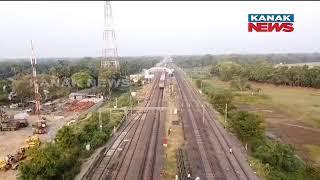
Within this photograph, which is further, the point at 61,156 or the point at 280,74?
the point at 280,74

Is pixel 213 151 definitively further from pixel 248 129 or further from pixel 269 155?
pixel 269 155

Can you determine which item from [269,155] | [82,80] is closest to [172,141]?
[269,155]

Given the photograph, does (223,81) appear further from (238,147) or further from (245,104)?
(238,147)

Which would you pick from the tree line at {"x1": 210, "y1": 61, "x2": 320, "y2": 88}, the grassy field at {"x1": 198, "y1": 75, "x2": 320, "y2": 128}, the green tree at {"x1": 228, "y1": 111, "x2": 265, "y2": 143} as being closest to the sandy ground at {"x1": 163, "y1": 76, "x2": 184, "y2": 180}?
the green tree at {"x1": 228, "y1": 111, "x2": 265, "y2": 143}

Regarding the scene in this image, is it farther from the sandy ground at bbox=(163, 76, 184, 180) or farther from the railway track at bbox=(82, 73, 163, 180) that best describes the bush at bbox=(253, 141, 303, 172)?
the railway track at bbox=(82, 73, 163, 180)

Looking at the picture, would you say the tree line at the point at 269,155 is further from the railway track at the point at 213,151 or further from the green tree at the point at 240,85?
the green tree at the point at 240,85

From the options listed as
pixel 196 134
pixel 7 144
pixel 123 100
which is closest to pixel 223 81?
pixel 123 100

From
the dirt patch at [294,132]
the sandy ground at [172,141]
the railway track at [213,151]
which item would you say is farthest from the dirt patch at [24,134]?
the dirt patch at [294,132]
